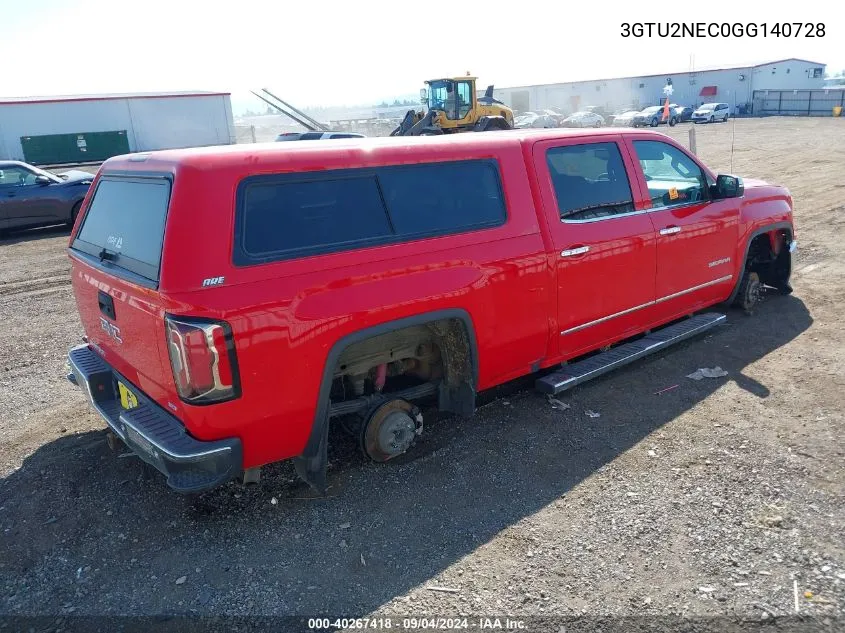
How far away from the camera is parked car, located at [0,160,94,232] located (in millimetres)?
12875

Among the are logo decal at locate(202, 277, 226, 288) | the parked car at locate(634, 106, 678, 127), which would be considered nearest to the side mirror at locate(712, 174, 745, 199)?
the are logo decal at locate(202, 277, 226, 288)

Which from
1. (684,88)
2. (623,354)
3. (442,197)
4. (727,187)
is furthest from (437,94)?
(684,88)

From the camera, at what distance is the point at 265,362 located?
123 inches

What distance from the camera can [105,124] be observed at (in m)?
32.8

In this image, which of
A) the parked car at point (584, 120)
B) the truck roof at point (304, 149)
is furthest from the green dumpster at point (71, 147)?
the truck roof at point (304, 149)

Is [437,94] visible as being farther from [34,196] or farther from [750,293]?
[750,293]

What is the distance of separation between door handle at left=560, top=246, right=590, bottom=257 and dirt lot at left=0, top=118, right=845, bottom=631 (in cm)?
115

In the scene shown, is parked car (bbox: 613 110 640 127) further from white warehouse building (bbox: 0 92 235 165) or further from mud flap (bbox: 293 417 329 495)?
mud flap (bbox: 293 417 329 495)

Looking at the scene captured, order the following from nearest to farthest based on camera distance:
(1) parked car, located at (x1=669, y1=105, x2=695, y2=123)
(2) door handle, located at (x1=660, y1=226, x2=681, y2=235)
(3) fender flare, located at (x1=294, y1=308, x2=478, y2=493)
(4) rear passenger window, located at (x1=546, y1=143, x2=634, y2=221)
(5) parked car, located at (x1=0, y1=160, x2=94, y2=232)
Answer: (3) fender flare, located at (x1=294, y1=308, x2=478, y2=493), (4) rear passenger window, located at (x1=546, y1=143, x2=634, y2=221), (2) door handle, located at (x1=660, y1=226, x2=681, y2=235), (5) parked car, located at (x1=0, y1=160, x2=94, y2=232), (1) parked car, located at (x1=669, y1=105, x2=695, y2=123)

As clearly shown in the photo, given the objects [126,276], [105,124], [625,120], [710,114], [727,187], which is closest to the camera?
[126,276]

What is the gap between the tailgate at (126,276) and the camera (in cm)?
316

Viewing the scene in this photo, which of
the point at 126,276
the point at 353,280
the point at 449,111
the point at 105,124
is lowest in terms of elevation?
the point at 353,280

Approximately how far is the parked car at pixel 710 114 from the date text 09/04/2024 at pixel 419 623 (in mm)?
45291

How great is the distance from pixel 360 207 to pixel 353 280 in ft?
1.44
